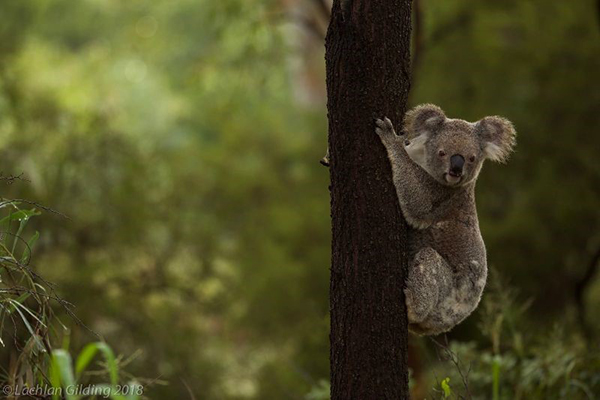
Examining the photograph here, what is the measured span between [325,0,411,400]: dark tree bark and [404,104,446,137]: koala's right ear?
1.63 ft

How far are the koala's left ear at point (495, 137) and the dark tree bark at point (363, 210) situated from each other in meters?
0.76

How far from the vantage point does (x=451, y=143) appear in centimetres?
335

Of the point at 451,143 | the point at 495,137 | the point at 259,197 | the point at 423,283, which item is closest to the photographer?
the point at 423,283

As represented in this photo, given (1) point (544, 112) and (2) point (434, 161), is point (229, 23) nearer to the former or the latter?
(1) point (544, 112)

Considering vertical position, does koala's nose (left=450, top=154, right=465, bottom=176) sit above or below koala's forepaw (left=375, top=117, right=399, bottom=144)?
below

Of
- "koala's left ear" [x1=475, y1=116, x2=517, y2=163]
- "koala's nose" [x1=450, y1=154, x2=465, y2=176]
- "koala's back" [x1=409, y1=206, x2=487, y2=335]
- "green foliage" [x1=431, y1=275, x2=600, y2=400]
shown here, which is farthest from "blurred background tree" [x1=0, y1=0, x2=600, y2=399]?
"koala's nose" [x1=450, y1=154, x2=465, y2=176]

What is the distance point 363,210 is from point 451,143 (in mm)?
737

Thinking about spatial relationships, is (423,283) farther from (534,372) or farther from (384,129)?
(534,372)

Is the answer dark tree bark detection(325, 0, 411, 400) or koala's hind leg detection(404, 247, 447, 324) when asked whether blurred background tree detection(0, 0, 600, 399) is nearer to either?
koala's hind leg detection(404, 247, 447, 324)

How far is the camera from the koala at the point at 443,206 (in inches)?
124

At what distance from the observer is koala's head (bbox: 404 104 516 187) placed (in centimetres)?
333

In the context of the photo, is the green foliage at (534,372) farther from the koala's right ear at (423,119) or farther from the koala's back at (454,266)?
the koala's right ear at (423,119)

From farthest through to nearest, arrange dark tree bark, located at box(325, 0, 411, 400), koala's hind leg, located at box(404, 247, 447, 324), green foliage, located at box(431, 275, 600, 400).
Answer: green foliage, located at box(431, 275, 600, 400) < koala's hind leg, located at box(404, 247, 447, 324) < dark tree bark, located at box(325, 0, 411, 400)

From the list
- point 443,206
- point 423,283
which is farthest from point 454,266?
point 423,283
